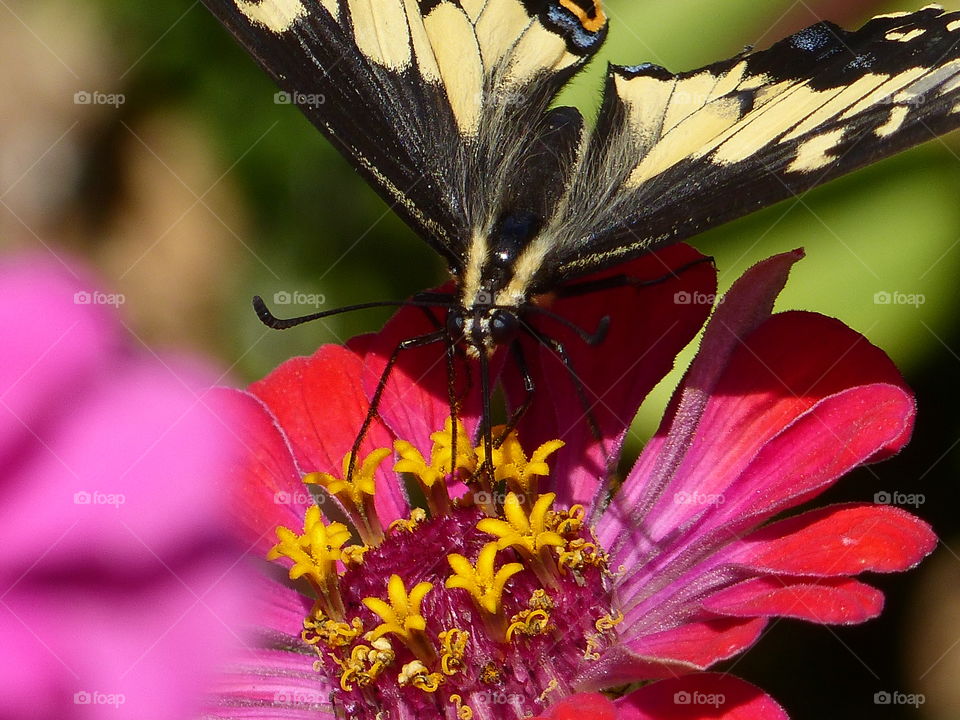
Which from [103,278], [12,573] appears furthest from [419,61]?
[103,278]

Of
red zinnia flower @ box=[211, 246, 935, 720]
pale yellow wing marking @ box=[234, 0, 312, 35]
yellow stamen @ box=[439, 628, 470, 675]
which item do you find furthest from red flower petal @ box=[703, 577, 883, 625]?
pale yellow wing marking @ box=[234, 0, 312, 35]

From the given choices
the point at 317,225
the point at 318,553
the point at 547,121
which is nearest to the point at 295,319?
the point at 318,553

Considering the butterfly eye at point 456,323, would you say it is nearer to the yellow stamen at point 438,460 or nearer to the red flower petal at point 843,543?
the yellow stamen at point 438,460

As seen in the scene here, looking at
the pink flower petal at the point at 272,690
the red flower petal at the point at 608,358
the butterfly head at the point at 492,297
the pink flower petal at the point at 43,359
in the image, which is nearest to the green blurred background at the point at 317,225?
the red flower petal at the point at 608,358

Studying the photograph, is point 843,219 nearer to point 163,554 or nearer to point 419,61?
point 419,61

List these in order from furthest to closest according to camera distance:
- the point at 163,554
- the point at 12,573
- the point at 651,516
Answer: the point at 651,516 < the point at 163,554 < the point at 12,573

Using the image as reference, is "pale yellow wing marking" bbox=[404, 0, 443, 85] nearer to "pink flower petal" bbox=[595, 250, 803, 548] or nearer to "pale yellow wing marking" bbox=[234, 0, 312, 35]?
"pale yellow wing marking" bbox=[234, 0, 312, 35]

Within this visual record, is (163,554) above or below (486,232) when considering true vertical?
below
